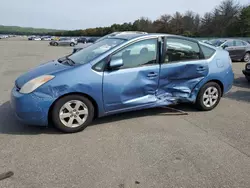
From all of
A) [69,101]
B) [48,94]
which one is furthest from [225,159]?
[48,94]

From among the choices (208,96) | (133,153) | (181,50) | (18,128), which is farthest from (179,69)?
(18,128)

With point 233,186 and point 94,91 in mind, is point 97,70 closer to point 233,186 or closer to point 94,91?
point 94,91

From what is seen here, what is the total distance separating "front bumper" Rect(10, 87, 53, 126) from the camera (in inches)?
136

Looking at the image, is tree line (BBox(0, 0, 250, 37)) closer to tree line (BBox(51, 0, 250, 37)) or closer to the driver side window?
tree line (BBox(51, 0, 250, 37))

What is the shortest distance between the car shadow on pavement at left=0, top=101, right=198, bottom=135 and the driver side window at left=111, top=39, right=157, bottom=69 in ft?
3.33

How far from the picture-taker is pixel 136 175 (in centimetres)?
267

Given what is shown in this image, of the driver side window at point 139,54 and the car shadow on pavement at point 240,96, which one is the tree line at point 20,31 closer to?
the car shadow on pavement at point 240,96

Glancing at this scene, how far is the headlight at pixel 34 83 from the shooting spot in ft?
11.5

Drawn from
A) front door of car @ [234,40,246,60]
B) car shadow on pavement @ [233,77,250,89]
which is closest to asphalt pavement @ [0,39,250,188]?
car shadow on pavement @ [233,77,250,89]

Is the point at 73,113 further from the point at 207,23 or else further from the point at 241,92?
the point at 207,23

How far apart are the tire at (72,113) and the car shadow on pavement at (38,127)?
21 centimetres

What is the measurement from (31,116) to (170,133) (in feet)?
7.00

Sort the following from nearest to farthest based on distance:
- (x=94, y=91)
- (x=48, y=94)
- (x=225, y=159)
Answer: (x=225, y=159) < (x=48, y=94) < (x=94, y=91)

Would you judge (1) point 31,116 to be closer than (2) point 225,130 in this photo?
Yes
